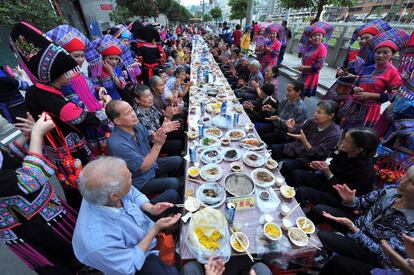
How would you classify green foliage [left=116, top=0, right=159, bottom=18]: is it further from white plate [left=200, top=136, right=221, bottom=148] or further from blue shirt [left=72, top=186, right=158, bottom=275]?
blue shirt [left=72, top=186, right=158, bottom=275]

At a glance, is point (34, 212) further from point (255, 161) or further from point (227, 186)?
point (255, 161)

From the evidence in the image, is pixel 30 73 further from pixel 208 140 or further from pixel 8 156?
pixel 208 140

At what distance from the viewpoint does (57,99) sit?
2045 mm

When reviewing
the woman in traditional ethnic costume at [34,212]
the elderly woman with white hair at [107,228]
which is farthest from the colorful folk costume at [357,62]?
the woman in traditional ethnic costume at [34,212]

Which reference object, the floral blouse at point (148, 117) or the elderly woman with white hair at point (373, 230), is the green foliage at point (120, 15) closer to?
the floral blouse at point (148, 117)

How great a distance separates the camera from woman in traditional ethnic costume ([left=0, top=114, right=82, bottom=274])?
1346 millimetres

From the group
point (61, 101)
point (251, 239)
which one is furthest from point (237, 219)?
point (61, 101)

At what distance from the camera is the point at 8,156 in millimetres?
1502

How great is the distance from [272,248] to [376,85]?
3.55 meters

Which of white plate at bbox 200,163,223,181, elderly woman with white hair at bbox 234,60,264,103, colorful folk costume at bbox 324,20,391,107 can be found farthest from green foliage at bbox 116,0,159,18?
white plate at bbox 200,163,223,181

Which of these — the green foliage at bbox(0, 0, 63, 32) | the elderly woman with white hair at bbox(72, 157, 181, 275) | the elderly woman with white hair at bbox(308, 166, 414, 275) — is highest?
the green foliage at bbox(0, 0, 63, 32)

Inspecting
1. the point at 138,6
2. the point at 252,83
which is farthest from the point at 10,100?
the point at 138,6

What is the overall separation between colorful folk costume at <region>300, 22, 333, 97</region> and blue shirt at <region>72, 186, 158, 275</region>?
5.64m

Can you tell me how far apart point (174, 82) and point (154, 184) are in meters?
3.57
